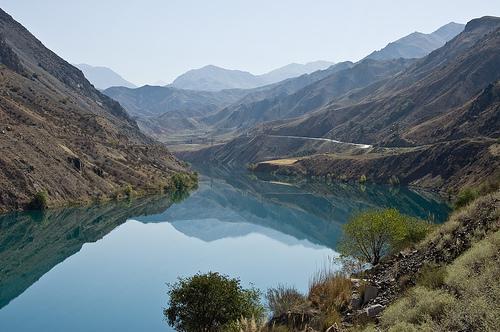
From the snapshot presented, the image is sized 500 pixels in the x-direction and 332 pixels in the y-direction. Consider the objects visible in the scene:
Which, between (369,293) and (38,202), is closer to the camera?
(369,293)

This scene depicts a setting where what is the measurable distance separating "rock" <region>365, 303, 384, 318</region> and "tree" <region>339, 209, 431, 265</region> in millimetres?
20769

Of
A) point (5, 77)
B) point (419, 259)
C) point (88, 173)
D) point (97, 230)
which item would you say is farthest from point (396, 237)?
point (5, 77)

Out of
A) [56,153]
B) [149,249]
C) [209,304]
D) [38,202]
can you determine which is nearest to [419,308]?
[209,304]

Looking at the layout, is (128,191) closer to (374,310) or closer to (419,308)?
(374,310)

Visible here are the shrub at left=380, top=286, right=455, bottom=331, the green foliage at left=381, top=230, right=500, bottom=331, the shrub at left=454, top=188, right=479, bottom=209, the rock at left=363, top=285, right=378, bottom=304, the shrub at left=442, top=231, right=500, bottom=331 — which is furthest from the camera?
the shrub at left=454, top=188, right=479, bottom=209

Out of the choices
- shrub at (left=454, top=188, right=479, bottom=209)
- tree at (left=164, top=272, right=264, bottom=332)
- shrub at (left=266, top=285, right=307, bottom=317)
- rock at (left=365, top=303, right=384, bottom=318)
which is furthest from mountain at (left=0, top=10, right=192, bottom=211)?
rock at (left=365, top=303, right=384, bottom=318)

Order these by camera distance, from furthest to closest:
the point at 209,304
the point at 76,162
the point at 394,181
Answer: the point at 394,181
the point at 76,162
the point at 209,304

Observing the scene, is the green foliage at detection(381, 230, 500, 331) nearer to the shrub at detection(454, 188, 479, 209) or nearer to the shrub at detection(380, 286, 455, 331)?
the shrub at detection(380, 286, 455, 331)

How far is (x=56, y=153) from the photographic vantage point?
11894 cm

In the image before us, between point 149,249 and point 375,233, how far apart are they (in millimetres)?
49618

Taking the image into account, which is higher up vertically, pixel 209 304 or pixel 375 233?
pixel 375 233

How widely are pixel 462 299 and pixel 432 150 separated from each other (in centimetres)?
14863

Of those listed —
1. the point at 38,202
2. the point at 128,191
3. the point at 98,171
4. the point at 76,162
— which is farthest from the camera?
the point at 98,171

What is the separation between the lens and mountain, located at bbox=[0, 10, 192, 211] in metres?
104
